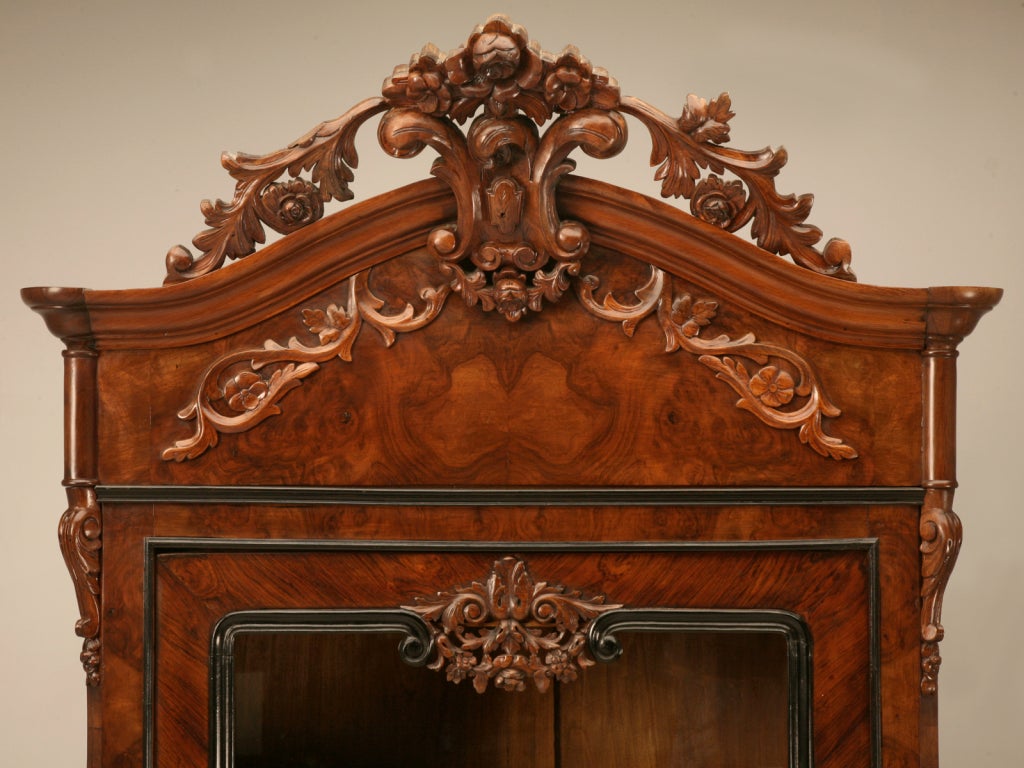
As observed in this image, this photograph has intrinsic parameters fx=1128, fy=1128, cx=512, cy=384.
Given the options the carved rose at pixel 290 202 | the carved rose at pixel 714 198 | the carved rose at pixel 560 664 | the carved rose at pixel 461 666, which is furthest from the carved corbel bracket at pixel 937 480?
the carved rose at pixel 290 202

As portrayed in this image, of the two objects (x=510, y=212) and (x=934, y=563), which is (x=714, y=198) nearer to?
(x=510, y=212)

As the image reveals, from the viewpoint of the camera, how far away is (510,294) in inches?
48.7

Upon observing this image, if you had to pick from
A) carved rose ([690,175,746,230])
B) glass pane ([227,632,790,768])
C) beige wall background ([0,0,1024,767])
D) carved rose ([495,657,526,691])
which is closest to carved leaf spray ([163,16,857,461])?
carved rose ([690,175,746,230])

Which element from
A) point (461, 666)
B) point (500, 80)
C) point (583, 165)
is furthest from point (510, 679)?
point (583, 165)

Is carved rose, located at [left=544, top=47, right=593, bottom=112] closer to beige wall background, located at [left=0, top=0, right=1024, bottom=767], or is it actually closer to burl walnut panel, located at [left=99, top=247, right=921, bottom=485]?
burl walnut panel, located at [left=99, top=247, right=921, bottom=485]

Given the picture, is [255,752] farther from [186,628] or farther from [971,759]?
[971,759]

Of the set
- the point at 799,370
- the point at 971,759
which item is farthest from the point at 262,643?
the point at 971,759

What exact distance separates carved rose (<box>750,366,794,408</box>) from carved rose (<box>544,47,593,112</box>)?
0.36 metres

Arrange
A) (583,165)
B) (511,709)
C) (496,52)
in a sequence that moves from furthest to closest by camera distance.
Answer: (583,165) → (511,709) → (496,52)

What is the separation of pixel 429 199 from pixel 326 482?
1.10 feet

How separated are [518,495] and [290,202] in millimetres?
417

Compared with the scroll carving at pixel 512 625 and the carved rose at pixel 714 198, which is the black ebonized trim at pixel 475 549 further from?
the carved rose at pixel 714 198

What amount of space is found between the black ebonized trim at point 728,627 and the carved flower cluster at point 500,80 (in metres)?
0.56

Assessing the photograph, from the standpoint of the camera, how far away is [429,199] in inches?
49.2
